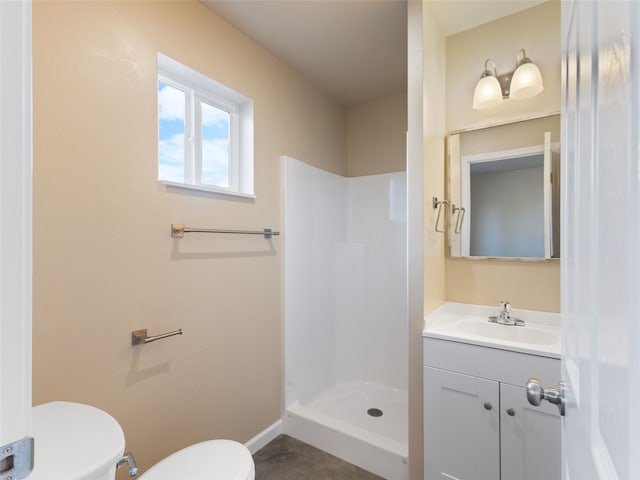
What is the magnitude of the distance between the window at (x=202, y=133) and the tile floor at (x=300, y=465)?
1591 mm

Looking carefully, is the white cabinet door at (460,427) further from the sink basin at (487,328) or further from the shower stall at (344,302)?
the shower stall at (344,302)

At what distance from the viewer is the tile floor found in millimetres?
1773

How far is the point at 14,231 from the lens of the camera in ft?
1.31

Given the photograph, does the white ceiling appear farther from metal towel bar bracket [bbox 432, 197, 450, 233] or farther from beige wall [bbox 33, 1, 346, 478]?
metal towel bar bracket [bbox 432, 197, 450, 233]

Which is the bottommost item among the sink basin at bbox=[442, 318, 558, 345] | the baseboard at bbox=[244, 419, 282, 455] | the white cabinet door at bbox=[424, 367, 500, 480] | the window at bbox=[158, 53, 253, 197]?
the baseboard at bbox=[244, 419, 282, 455]

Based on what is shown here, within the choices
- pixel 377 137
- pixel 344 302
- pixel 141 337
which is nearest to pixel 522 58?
pixel 377 137

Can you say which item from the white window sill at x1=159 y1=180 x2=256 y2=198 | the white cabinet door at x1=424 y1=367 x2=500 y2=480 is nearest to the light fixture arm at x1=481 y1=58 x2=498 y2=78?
the white window sill at x1=159 y1=180 x2=256 y2=198

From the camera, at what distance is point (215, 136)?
1.96 metres

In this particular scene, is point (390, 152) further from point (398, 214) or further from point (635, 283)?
point (635, 283)

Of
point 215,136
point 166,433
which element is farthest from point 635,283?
point 215,136

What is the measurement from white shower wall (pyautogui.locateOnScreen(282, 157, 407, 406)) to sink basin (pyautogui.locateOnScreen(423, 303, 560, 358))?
0.86 m

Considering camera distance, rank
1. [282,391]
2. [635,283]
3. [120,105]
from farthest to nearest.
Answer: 1. [282,391]
2. [120,105]
3. [635,283]

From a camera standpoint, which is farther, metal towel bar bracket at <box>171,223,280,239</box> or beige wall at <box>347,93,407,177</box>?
beige wall at <box>347,93,407,177</box>

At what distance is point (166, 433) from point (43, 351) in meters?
0.70
